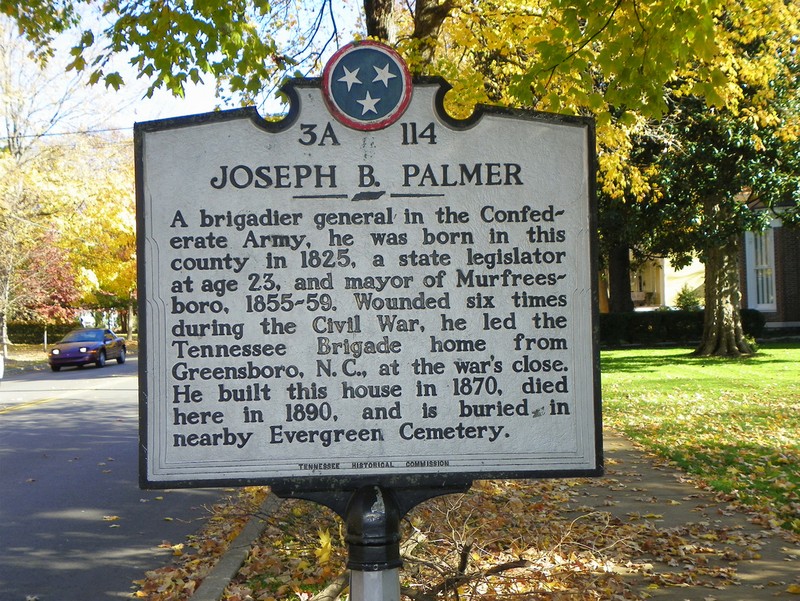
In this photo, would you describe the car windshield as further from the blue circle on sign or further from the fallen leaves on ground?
the blue circle on sign

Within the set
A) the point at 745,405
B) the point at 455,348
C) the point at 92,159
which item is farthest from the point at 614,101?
the point at 92,159

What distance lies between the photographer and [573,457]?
10.5 feet

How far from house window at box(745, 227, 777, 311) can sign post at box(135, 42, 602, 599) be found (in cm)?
3278

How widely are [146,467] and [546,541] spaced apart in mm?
3626

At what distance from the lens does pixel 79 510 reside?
8258 mm

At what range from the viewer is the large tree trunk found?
23.5m

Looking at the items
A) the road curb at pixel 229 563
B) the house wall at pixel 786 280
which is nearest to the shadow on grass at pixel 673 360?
the house wall at pixel 786 280

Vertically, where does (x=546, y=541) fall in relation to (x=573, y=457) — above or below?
below

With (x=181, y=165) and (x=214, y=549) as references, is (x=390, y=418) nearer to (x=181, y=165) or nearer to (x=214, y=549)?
(x=181, y=165)

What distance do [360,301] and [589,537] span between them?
13.9 ft

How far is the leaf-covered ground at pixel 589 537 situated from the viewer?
495 cm

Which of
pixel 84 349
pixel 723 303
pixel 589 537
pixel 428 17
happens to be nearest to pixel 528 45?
pixel 428 17

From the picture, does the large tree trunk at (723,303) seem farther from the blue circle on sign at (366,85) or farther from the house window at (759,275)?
the blue circle on sign at (366,85)

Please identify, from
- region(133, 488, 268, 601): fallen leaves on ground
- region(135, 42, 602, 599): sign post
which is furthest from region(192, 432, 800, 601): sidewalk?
region(135, 42, 602, 599): sign post
